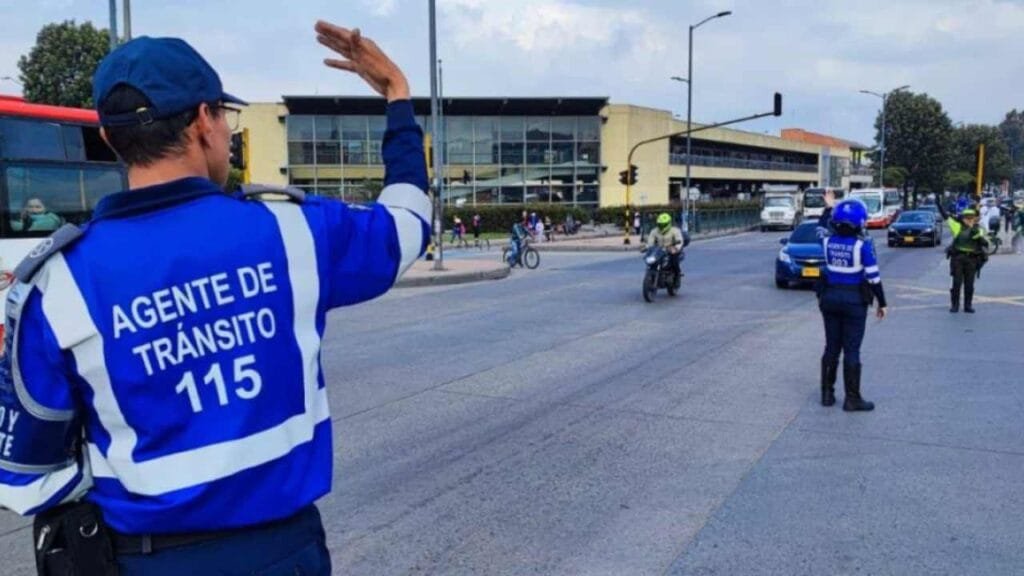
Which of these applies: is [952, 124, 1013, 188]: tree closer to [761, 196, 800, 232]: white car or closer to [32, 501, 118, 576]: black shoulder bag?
[761, 196, 800, 232]: white car

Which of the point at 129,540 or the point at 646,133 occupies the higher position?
the point at 646,133

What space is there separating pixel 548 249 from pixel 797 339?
24.7 metres

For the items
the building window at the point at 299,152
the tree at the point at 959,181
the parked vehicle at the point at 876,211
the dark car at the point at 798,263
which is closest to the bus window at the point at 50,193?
the dark car at the point at 798,263

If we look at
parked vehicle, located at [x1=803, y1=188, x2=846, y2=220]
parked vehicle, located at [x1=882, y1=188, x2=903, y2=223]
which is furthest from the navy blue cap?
parked vehicle, located at [x1=803, y1=188, x2=846, y2=220]

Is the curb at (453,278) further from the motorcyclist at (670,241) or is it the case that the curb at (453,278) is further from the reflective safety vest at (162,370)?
the reflective safety vest at (162,370)

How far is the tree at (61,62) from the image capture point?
47.6 meters

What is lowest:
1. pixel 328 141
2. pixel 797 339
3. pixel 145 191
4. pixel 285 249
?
pixel 797 339

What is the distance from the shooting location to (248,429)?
1.69 m

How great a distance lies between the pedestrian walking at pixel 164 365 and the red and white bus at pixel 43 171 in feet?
32.2

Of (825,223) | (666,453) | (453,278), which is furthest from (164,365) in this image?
(453,278)

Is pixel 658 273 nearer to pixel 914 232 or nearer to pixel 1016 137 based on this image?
pixel 914 232

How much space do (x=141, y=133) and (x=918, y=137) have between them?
8371 cm

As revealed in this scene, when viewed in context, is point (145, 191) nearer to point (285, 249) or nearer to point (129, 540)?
point (285, 249)

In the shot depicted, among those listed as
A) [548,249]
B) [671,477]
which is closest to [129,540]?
[671,477]
